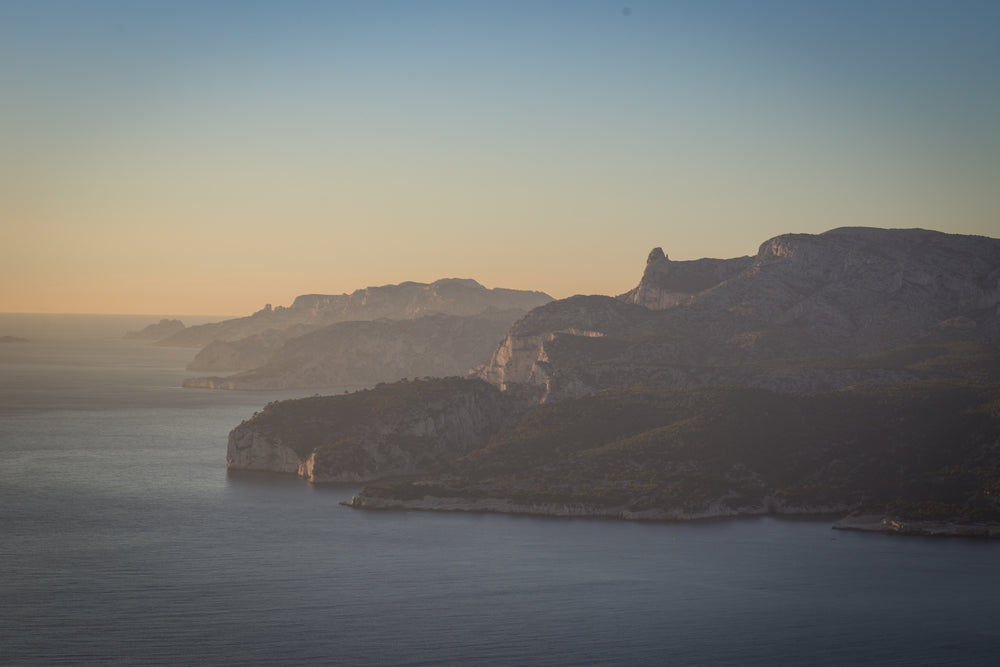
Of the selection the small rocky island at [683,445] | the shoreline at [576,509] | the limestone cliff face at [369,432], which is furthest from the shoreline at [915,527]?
the limestone cliff face at [369,432]

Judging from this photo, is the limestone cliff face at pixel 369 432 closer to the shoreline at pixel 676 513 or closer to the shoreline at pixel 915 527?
the shoreline at pixel 676 513

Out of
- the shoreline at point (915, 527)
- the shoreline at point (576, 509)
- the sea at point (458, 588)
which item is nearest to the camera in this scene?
the sea at point (458, 588)

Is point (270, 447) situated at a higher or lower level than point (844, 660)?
higher

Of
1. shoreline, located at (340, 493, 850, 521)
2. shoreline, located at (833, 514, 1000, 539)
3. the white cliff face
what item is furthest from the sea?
the white cliff face

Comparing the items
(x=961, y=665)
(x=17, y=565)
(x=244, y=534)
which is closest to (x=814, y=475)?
(x=961, y=665)

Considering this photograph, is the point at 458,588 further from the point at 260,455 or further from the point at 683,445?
the point at 260,455

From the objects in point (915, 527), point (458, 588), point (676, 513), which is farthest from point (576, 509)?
point (915, 527)

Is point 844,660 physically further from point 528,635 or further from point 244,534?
point 244,534
